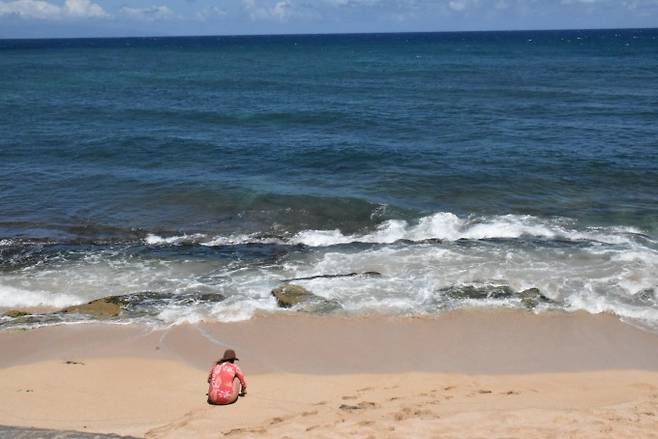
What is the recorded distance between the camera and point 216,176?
2847 centimetres

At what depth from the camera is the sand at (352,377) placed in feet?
34.5

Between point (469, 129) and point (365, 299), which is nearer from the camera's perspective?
point (365, 299)

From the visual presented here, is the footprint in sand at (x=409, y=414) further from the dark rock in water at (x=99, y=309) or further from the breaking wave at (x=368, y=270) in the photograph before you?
the dark rock in water at (x=99, y=309)

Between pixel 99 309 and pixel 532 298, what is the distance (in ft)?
36.1

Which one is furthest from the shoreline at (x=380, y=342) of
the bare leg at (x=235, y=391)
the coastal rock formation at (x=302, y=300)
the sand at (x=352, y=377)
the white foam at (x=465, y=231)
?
the white foam at (x=465, y=231)

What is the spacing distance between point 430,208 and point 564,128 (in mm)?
15361

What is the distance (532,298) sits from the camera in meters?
16.6

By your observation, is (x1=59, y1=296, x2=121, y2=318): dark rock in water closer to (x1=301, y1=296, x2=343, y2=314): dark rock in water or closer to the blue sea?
the blue sea

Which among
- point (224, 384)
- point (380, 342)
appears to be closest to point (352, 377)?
point (380, 342)

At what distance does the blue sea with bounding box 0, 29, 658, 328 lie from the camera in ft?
57.2

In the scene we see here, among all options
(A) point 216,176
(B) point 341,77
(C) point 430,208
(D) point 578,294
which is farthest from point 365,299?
(B) point 341,77

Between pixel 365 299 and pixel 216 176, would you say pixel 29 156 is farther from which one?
pixel 365 299

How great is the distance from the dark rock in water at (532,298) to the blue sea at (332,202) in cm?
19

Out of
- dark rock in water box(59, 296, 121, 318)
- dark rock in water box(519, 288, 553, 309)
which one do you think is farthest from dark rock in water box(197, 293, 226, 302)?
dark rock in water box(519, 288, 553, 309)
